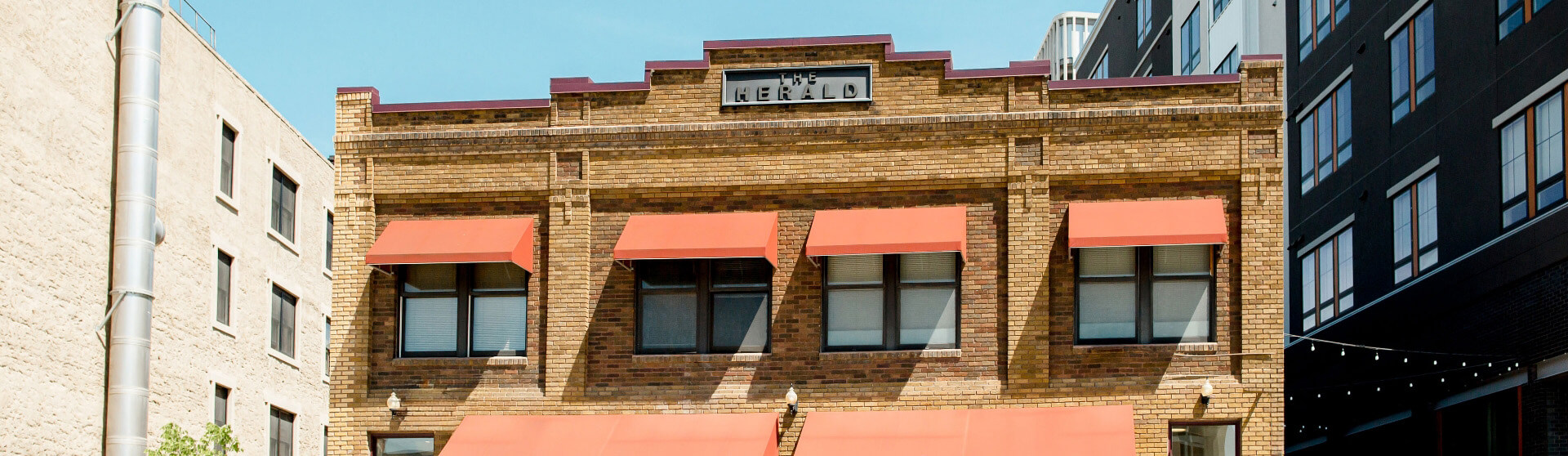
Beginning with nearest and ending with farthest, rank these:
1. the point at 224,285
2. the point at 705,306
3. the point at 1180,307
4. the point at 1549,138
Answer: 1. the point at 1180,307
2. the point at 705,306
3. the point at 1549,138
4. the point at 224,285

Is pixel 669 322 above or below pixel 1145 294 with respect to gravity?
below

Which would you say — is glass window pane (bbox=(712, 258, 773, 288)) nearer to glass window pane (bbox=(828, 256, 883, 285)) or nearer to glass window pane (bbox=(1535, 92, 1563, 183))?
glass window pane (bbox=(828, 256, 883, 285))

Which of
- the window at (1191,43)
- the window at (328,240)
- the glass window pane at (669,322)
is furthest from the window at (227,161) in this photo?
the window at (1191,43)

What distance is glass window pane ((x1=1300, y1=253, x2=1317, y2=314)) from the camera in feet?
125

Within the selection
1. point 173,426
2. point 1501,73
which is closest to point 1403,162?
point 1501,73

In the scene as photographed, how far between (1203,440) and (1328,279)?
18.2 m

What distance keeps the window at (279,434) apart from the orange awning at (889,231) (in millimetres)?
20253

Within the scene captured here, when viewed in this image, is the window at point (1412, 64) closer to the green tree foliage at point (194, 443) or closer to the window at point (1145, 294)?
the window at point (1145, 294)

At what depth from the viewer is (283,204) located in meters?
38.0

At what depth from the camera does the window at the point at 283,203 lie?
37.4m

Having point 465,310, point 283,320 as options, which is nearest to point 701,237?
point 465,310

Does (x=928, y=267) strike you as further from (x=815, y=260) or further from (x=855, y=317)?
(x=815, y=260)

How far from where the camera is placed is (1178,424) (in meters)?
20.5

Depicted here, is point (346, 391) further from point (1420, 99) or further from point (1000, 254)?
point (1420, 99)
